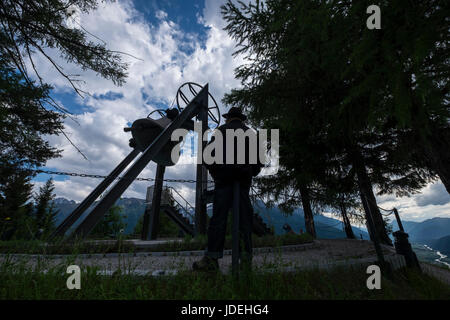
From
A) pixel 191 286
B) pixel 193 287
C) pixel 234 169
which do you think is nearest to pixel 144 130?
pixel 234 169

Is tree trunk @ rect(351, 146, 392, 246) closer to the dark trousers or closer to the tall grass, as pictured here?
the tall grass

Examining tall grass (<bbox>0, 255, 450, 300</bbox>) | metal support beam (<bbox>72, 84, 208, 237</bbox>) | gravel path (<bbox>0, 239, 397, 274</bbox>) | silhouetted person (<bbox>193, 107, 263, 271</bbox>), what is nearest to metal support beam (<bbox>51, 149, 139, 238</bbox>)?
metal support beam (<bbox>72, 84, 208, 237</bbox>)

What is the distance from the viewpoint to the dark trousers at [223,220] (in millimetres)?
2447

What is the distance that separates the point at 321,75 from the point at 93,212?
6.95 metres

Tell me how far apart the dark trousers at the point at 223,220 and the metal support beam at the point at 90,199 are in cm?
343

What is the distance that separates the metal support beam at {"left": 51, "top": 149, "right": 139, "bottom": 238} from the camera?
5354 millimetres

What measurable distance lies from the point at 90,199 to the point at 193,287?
6.23m

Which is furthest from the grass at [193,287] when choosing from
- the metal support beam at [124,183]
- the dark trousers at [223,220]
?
the metal support beam at [124,183]

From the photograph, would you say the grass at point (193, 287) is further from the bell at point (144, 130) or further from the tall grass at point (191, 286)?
the bell at point (144, 130)

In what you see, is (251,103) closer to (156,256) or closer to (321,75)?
(321,75)

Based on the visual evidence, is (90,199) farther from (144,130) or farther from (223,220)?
(223,220)

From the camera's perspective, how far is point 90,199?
636 centimetres
